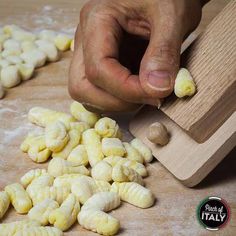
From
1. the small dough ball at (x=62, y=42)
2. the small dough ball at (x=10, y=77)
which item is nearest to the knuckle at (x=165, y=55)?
the small dough ball at (x=10, y=77)

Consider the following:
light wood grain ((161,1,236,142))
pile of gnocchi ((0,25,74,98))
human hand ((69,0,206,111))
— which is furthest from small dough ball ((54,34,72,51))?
light wood grain ((161,1,236,142))

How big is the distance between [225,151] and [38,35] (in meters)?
0.78

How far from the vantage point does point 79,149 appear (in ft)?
3.38

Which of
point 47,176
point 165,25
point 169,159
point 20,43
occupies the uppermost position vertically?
point 165,25

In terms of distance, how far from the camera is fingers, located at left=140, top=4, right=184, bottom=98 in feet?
2.95

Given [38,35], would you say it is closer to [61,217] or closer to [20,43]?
[20,43]

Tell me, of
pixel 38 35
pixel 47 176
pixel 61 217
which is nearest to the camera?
pixel 61 217

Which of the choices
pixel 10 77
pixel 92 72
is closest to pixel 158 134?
pixel 92 72

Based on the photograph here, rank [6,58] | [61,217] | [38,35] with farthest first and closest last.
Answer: [38,35]
[6,58]
[61,217]

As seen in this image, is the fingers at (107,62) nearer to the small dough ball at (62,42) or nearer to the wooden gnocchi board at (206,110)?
the wooden gnocchi board at (206,110)

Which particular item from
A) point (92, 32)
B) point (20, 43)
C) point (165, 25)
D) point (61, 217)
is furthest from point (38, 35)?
point (61, 217)

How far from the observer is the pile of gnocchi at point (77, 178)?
2.85 ft

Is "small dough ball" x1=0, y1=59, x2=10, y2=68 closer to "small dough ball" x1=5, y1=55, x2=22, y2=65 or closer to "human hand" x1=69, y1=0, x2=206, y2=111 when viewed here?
"small dough ball" x1=5, y1=55, x2=22, y2=65

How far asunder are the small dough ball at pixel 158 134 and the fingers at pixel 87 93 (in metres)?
0.09
